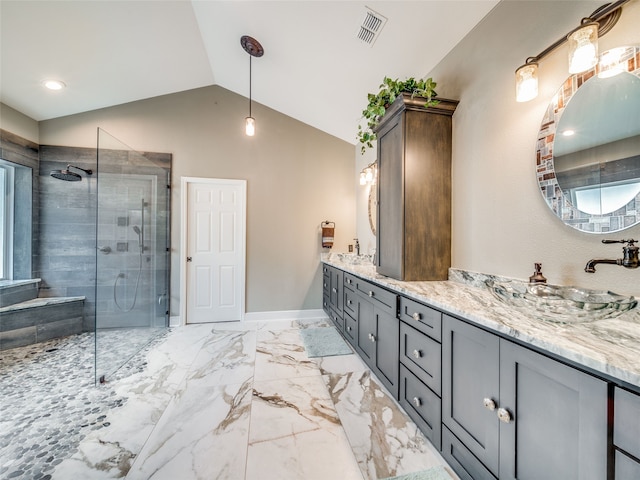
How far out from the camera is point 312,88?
→ 2984mm

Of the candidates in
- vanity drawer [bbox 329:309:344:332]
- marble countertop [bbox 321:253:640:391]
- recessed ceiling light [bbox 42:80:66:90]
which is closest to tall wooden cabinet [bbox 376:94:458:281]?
marble countertop [bbox 321:253:640:391]

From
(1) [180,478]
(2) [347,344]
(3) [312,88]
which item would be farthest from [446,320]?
(3) [312,88]

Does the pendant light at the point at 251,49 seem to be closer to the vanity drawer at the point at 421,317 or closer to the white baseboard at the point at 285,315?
the vanity drawer at the point at 421,317

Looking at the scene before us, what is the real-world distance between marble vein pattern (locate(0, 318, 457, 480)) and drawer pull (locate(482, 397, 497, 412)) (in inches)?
21.8

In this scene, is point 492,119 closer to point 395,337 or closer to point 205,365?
point 395,337

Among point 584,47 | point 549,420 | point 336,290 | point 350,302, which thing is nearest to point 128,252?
point 336,290

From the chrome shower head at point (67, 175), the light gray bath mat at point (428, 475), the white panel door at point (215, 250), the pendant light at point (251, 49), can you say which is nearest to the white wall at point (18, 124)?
the chrome shower head at point (67, 175)

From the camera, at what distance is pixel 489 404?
1033 millimetres

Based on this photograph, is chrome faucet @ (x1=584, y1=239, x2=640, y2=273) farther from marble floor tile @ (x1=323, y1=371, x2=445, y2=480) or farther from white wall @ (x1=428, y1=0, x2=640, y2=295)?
marble floor tile @ (x1=323, y1=371, x2=445, y2=480)

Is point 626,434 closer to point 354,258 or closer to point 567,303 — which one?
point 567,303

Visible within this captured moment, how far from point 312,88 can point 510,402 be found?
3.22m

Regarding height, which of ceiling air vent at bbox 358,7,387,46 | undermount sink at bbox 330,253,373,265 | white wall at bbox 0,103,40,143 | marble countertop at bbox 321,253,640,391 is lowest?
marble countertop at bbox 321,253,640,391

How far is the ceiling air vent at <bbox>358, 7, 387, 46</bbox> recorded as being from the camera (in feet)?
6.31

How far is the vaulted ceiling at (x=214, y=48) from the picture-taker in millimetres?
1965
